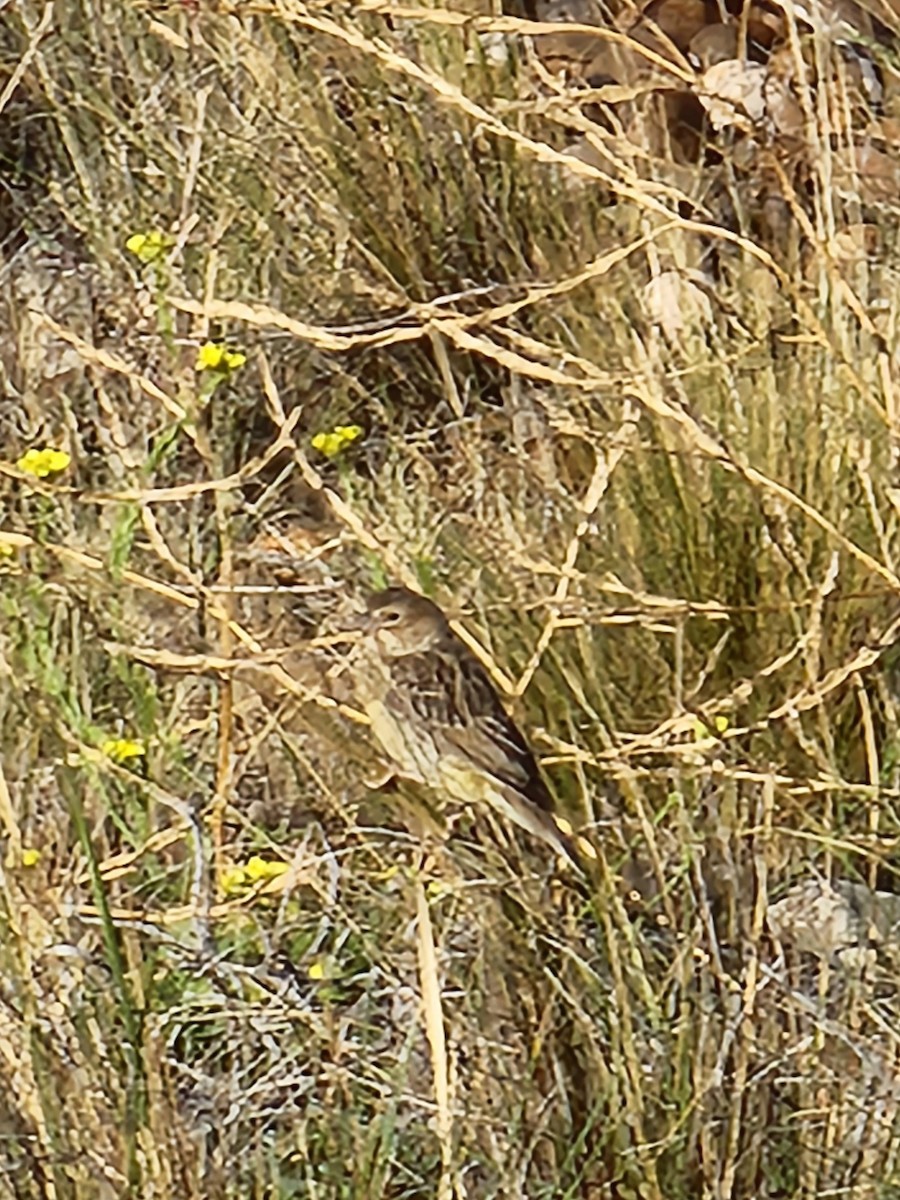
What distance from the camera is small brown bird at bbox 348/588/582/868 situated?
937mm

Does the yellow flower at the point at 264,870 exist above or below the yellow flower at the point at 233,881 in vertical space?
above

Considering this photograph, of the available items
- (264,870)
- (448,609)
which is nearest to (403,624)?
(448,609)

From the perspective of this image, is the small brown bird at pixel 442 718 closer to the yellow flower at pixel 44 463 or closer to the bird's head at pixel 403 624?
the bird's head at pixel 403 624

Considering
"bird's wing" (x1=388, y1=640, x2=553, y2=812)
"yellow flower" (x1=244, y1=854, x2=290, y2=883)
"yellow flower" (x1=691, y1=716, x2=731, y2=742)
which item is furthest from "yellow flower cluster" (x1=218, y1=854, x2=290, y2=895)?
"yellow flower" (x1=691, y1=716, x2=731, y2=742)

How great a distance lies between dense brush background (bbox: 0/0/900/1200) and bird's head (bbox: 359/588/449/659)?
21mm

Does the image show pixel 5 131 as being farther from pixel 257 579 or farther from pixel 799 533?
pixel 799 533

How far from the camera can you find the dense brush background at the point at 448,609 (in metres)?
0.88

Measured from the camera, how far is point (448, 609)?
105 centimetres

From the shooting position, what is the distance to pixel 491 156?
173 centimetres

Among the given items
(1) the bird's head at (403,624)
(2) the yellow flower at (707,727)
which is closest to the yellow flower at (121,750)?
(1) the bird's head at (403,624)

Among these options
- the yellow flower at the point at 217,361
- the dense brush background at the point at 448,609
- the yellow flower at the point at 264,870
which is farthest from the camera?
the yellow flower at the point at 217,361

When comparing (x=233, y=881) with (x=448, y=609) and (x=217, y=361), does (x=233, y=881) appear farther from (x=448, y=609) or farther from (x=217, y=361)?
(x=217, y=361)

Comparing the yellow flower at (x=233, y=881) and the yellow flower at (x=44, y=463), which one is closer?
the yellow flower at (x=233, y=881)

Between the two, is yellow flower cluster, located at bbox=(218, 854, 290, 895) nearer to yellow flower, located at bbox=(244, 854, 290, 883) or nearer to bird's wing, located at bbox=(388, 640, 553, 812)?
yellow flower, located at bbox=(244, 854, 290, 883)
